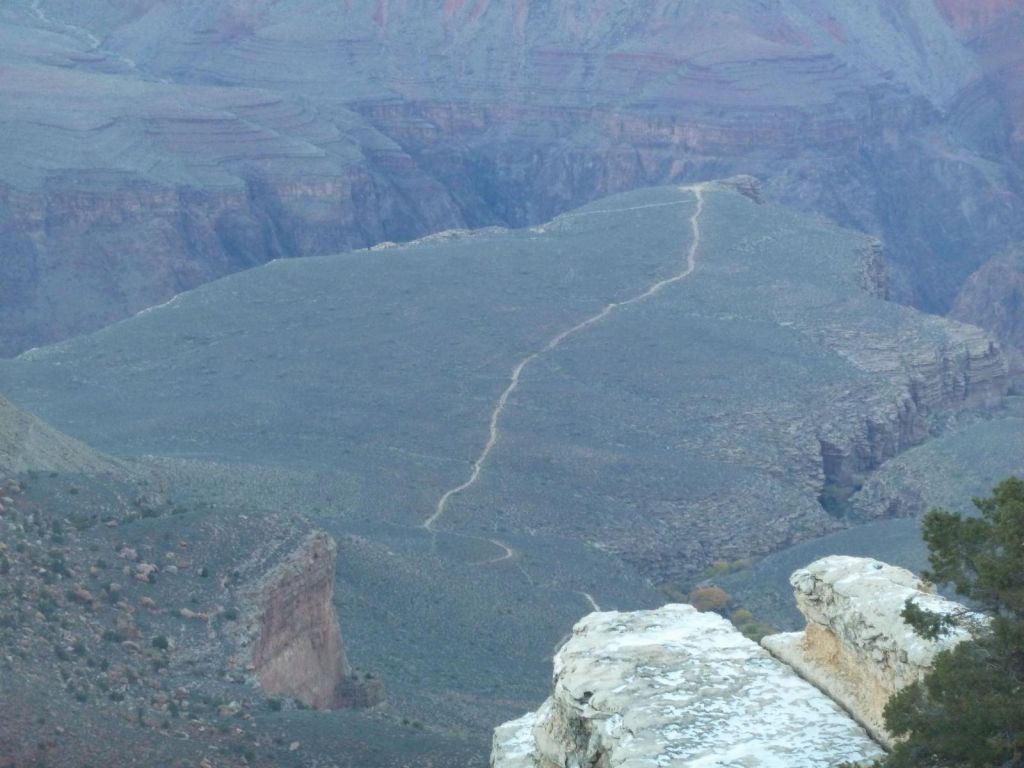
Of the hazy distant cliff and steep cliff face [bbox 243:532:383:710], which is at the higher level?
steep cliff face [bbox 243:532:383:710]

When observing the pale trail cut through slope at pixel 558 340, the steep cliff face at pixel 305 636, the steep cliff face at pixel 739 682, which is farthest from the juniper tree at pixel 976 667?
the pale trail cut through slope at pixel 558 340

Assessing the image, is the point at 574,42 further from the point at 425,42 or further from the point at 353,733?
the point at 353,733

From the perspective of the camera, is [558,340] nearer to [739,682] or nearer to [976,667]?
[739,682]

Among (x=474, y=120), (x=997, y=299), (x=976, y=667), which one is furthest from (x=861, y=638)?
(x=474, y=120)

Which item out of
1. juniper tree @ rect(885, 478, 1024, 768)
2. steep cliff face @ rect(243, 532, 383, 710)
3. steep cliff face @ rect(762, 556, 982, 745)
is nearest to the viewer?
juniper tree @ rect(885, 478, 1024, 768)

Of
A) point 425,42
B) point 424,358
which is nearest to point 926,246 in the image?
point 425,42

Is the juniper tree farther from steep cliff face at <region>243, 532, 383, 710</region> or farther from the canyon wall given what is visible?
the canyon wall

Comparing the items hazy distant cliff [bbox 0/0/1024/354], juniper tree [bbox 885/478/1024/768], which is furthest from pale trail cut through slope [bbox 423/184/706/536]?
hazy distant cliff [bbox 0/0/1024/354]
